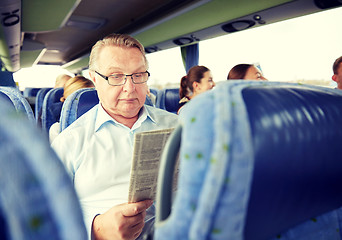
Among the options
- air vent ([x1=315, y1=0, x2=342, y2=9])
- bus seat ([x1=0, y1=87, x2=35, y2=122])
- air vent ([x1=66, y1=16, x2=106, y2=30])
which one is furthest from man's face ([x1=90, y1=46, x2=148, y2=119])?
air vent ([x1=66, y1=16, x2=106, y2=30])

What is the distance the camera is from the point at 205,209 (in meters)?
0.44

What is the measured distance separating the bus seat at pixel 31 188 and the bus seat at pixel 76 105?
1.55m

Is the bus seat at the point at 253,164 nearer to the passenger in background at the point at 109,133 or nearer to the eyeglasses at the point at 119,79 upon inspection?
the passenger in background at the point at 109,133

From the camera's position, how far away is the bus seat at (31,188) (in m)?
0.30

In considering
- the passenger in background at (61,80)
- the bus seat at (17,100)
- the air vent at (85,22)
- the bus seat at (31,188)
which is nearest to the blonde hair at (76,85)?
the bus seat at (17,100)

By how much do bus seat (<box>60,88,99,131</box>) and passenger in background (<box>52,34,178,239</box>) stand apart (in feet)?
1.59

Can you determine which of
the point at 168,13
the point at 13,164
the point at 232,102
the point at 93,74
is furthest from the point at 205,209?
the point at 168,13

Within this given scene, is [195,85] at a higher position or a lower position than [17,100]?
lower

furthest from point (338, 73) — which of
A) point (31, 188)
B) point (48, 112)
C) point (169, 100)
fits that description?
point (31, 188)

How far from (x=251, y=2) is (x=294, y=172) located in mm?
4542

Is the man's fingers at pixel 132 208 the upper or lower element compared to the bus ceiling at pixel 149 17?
lower

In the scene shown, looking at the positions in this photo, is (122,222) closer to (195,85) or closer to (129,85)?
(129,85)

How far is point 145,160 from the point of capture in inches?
34.5

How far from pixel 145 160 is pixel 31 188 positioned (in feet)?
1.90
